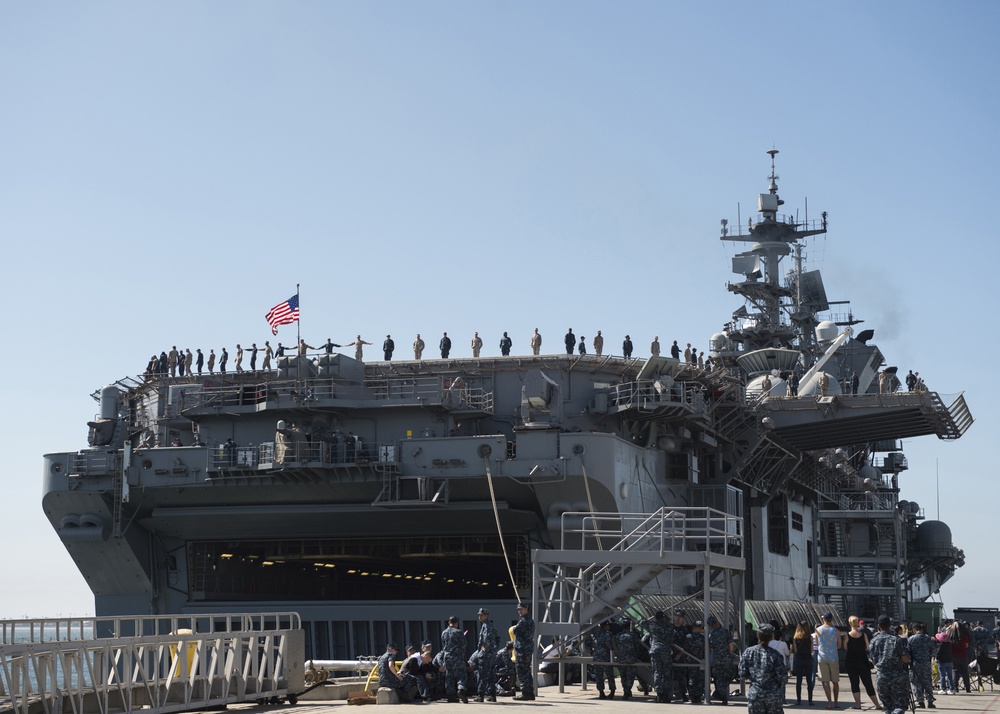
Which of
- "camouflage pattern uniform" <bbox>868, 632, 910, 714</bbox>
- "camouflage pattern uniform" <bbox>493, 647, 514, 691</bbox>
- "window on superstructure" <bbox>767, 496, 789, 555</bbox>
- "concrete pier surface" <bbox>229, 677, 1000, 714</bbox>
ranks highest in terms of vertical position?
"window on superstructure" <bbox>767, 496, 789, 555</bbox>

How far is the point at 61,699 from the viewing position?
16.8 metres

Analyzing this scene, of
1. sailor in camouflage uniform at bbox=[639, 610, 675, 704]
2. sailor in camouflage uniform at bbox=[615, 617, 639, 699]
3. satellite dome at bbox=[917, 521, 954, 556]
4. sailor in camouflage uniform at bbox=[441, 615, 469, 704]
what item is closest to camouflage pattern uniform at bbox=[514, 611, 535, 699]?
sailor in camouflage uniform at bbox=[441, 615, 469, 704]

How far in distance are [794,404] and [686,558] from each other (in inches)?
731

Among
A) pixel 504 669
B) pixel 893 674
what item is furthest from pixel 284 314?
pixel 893 674

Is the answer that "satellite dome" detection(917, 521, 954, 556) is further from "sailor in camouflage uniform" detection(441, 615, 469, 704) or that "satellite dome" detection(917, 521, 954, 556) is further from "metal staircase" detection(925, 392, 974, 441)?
"sailor in camouflage uniform" detection(441, 615, 469, 704)

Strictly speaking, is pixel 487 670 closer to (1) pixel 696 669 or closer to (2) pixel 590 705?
(2) pixel 590 705

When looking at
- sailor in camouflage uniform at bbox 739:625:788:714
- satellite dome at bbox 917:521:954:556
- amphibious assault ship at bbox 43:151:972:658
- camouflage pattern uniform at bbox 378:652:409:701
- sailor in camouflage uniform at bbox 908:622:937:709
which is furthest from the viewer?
satellite dome at bbox 917:521:954:556

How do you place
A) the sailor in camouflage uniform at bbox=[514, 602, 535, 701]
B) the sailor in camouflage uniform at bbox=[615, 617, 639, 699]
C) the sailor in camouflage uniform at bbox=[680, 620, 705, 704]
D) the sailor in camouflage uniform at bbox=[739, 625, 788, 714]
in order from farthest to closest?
the sailor in camouflage uniform at bbox=[615, 617, 639, 699] → the sailor in camouflage uniform at bbox=[680, 620, 705, 704] → the sailor in camouflage uniform at bbox=[514, 602, 535, 701] → the sailor in camouflage uniform at bbox=[739, 625, 788, 714]

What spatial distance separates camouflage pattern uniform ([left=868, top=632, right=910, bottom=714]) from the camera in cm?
1710

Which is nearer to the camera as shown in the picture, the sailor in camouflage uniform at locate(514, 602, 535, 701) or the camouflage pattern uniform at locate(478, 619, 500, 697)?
the sailor in camouflage uniform at locate(514, 602, 535, 701)

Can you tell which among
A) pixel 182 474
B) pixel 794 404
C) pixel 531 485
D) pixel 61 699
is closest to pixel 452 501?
pixel 531 485

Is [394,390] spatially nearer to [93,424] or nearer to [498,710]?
[93,424]

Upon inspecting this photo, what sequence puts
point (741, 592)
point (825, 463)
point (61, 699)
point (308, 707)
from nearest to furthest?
point (61, 699) → point (308, 707) → point (741, 592) → point (825, 463)

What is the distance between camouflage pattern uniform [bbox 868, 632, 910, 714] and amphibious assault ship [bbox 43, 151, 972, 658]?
13.4 meters
